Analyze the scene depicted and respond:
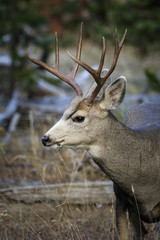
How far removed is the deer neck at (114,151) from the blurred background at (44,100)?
601 mm

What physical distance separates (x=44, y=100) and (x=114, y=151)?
872 centimetres

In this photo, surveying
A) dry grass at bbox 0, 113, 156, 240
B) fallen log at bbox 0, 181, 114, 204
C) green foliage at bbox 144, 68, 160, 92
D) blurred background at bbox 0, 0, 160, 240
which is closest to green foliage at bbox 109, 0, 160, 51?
blurred background at bbox 0, 0, 160, 240

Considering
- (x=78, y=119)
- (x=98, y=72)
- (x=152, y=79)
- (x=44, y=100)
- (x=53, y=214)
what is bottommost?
(x=44, y=100)

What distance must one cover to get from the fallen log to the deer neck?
1.55 m

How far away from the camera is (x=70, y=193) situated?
17.7ft

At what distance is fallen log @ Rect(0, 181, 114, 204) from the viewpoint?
527 centimetres

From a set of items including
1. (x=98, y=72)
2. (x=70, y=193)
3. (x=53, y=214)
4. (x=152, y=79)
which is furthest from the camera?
(x=152, y=79)

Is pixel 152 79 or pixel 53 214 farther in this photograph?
pixel 152 79

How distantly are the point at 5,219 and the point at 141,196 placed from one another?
60.9 inches

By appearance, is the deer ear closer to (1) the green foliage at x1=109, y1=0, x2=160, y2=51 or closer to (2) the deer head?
(2) the deer head

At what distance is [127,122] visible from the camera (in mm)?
4641

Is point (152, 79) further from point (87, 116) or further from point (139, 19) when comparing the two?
point (139, 19)

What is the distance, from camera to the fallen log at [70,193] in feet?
17.3

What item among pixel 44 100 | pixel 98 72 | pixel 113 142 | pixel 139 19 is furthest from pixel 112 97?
pixel 139 19
